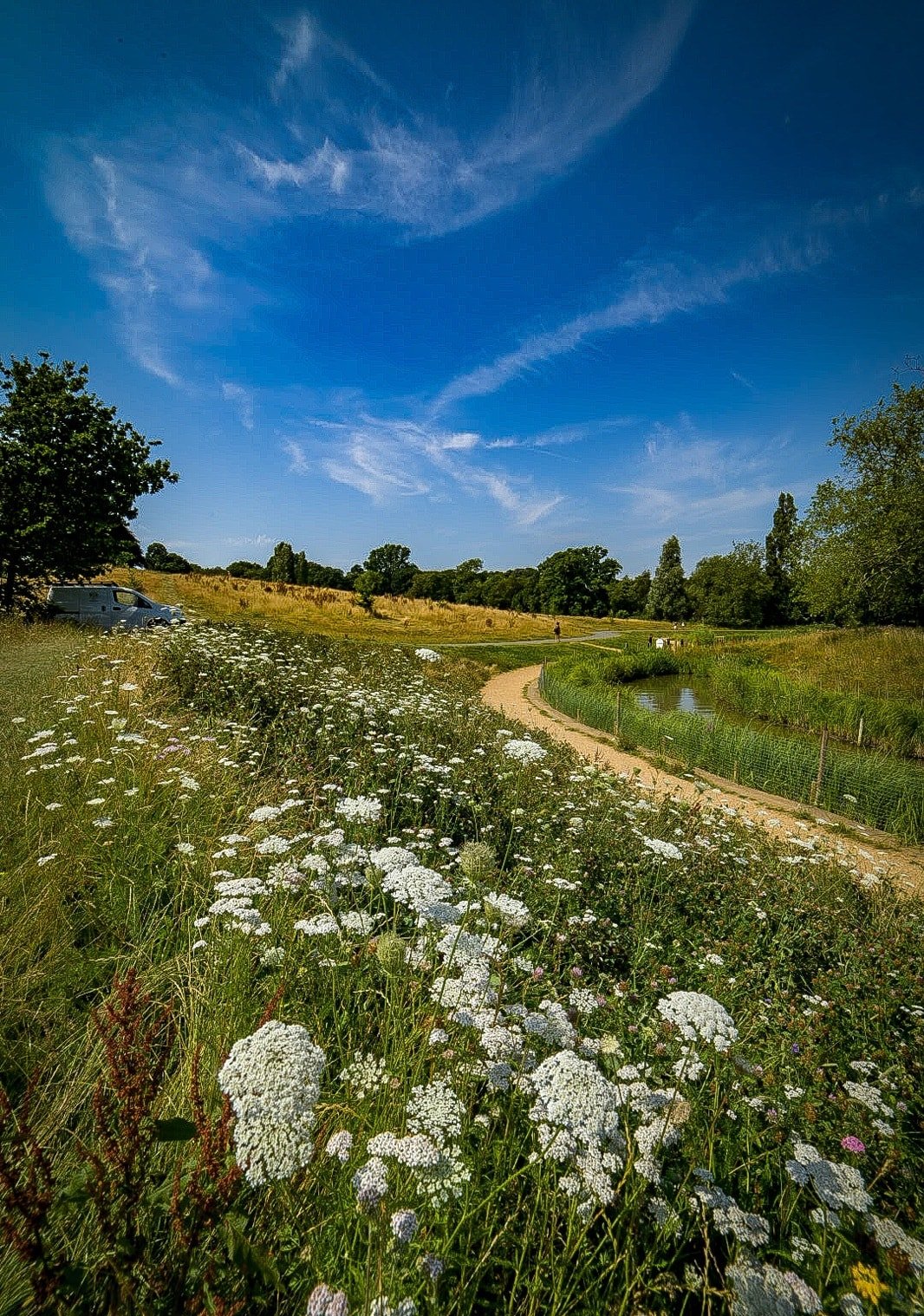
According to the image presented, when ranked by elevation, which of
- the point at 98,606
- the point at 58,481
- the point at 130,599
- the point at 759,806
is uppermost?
the point at 58,481

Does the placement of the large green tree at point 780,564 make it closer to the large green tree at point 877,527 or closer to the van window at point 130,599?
the large green tree at point 877,527

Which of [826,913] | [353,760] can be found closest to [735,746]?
[826,913]

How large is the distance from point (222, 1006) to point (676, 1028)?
6.96ft

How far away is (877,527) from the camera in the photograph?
1116 inches

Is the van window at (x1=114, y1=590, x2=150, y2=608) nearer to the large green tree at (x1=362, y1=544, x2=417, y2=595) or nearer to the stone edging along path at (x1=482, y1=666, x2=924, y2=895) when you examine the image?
the stone edging along path at (x1=482, y1=666, x2=924, y2=895)

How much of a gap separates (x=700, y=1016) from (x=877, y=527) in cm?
3498

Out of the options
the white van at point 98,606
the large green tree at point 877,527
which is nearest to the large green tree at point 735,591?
the large green tree at point 877,527

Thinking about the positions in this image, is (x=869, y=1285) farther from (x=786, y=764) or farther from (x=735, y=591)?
(x=735, y=591)

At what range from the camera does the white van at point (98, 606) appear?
19594mm

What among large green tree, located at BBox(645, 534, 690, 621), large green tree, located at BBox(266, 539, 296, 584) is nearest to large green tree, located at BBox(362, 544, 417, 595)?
large green tree, located at BBox(266, 539, 296, 584)

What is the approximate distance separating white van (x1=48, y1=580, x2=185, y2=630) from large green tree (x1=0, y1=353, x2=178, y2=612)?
0.67 metres

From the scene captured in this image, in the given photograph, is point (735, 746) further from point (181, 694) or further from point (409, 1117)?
point (409, 1117)

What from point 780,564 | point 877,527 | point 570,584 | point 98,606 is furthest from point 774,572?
point 98,606

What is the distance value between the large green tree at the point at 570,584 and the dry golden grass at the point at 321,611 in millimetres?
32750
